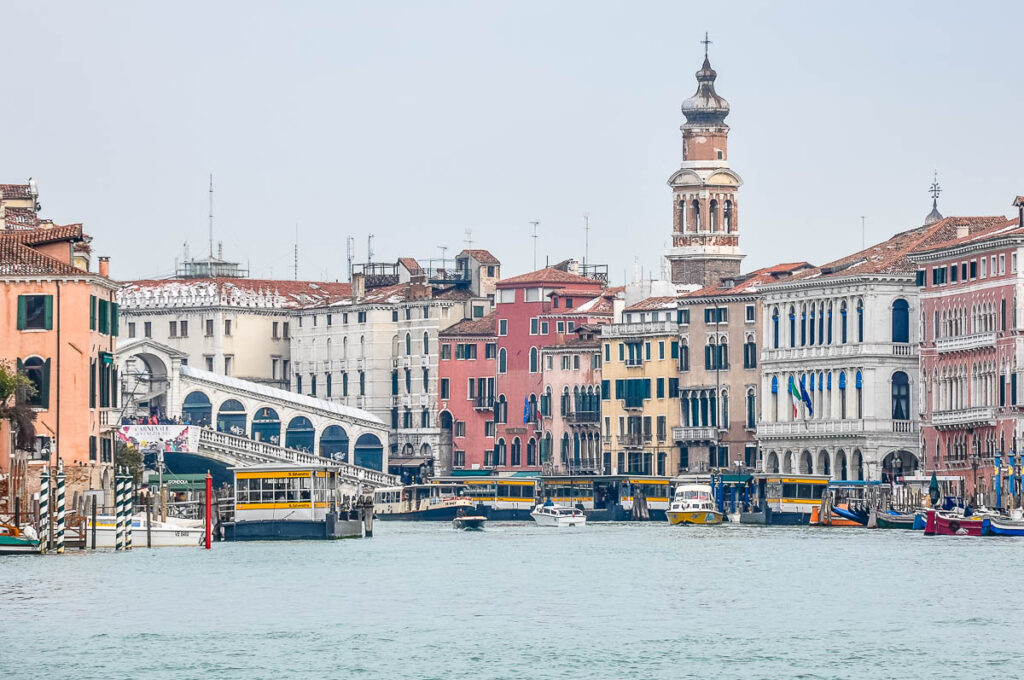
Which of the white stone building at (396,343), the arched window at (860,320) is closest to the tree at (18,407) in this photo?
the arched window at (860,320)

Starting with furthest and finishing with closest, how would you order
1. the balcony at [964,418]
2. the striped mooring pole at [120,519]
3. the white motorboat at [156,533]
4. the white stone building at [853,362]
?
the white stone building at [853,362], the balcony at [964,418], the white motorboat at [156,533], the striped mooring pole at [120,519]

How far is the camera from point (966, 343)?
369 ft

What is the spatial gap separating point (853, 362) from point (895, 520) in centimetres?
1580

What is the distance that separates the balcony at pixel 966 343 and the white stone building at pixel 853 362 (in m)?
4.80

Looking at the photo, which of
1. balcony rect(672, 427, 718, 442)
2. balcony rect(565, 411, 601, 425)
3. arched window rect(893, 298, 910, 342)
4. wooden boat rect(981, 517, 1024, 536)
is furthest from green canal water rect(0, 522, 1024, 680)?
balcony rect(565, 411, 601, 425)

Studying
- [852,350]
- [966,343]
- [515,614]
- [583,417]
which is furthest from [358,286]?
[515,614]

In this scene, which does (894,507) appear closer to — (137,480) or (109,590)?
(137,480)

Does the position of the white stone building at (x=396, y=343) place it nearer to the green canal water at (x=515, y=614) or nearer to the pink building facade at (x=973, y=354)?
the pink building facade at (x=973, y=354)

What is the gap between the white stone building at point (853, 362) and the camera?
12069cm

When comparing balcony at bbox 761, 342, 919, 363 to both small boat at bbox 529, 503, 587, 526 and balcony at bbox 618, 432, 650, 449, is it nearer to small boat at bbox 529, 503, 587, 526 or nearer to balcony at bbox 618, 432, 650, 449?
small boat at bbox 529, 503, 587, 526

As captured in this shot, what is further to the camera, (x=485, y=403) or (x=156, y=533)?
(x=485, y=403)

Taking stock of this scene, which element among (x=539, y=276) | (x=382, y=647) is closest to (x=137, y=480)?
(x=539, y=276)

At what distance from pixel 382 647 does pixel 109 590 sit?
11956 millimetres

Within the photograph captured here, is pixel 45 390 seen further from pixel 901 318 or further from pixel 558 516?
pixel 901 318
